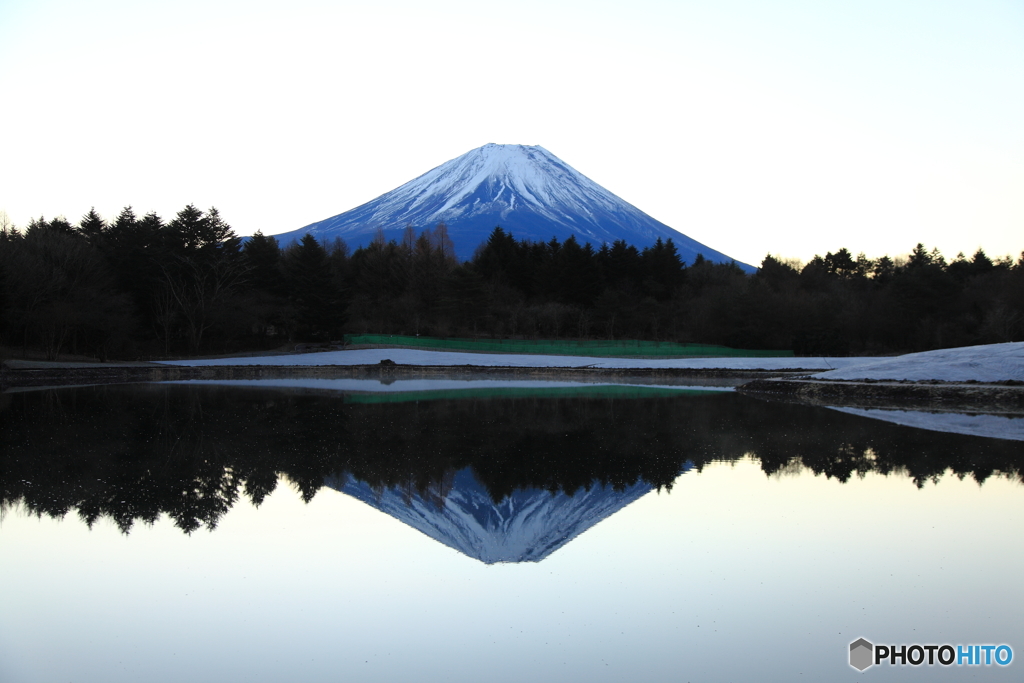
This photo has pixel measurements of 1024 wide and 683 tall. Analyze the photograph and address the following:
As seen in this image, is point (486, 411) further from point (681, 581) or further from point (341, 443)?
point (681, 581)

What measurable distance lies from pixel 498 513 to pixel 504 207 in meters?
130

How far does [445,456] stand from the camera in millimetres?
11102

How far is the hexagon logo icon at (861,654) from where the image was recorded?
437cm

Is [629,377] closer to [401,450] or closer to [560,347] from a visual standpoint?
[560,347]

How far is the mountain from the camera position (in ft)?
420

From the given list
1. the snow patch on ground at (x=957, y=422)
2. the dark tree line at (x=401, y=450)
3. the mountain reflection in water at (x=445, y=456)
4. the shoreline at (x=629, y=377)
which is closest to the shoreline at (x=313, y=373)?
the shoreline at (x=629, y=377)

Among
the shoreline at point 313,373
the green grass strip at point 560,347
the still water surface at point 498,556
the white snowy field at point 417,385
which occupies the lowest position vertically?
the still water surface at point 498,556

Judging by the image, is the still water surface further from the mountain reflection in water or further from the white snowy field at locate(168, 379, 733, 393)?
the white snowy field at locate(168, 379, 733, 393)

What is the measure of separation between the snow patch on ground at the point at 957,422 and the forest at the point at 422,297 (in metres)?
27.5

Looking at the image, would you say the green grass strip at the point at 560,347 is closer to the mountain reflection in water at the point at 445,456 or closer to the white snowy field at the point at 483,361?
the white snowy field at the point at 483,361

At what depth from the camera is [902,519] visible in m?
7.47

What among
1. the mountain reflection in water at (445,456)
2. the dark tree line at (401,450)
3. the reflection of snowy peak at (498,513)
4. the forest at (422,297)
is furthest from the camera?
the forest at (422,297)

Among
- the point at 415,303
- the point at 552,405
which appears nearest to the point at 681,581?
the point at 552,405

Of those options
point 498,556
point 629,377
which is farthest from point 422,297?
point 498,556
